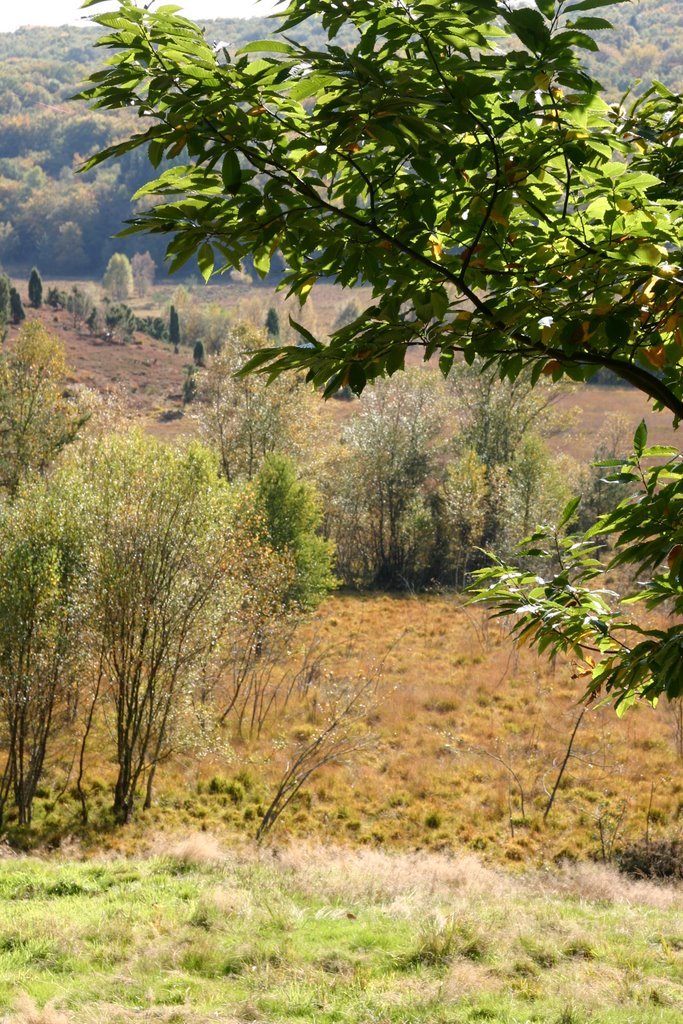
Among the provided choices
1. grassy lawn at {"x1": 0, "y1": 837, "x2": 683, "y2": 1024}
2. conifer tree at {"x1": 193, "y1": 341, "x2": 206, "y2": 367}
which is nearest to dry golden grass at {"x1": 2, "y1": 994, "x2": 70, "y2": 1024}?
grassy lawn at {"x1": 0, "y1": 837, "x2": 683, "y2": 1024}

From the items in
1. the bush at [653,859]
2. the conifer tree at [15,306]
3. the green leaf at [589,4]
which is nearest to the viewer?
the green leaf at [589,4]

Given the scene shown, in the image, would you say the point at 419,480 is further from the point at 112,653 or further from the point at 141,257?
the point at 141,257

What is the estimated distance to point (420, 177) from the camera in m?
2.40

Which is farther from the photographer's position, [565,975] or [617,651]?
[565,975]

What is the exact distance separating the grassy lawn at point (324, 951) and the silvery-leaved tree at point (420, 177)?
4710 millimetres

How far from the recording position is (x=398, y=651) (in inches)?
1100

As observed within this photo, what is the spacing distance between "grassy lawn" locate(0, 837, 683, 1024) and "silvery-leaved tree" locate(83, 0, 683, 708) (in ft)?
15.5

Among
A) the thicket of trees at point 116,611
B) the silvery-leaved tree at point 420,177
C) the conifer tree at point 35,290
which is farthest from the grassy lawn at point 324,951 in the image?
the conifer tree at point 35,290

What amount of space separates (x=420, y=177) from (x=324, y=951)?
6.73 metres

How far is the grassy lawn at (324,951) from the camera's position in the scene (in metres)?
6.11

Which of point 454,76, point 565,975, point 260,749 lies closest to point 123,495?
point 260,749

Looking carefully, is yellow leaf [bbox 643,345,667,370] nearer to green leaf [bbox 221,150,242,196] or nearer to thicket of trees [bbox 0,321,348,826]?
green leaf [bbox 221,150,242,196]

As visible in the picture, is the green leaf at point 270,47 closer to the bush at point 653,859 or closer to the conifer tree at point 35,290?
the bush at point 653,859

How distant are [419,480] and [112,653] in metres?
26.3
